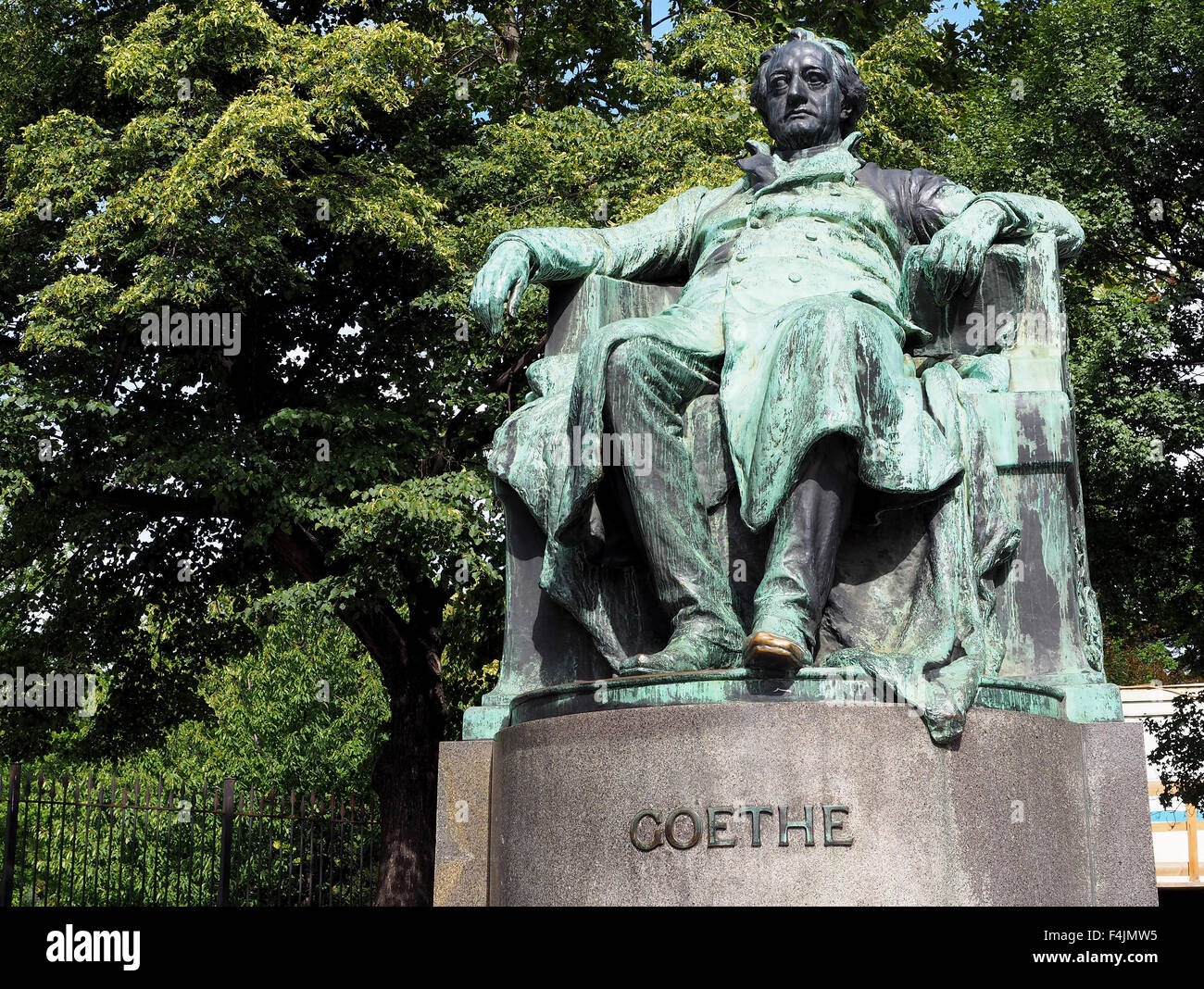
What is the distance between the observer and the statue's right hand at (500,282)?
16.9 ft

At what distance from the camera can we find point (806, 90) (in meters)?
5.70

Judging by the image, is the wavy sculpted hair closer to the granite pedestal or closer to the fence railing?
the granite pedestal

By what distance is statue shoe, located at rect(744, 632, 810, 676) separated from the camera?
3.87 metres

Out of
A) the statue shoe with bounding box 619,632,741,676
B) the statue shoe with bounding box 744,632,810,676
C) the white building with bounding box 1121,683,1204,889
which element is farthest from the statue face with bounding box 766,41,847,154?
the white building with bounding box 1121,683,1204,889

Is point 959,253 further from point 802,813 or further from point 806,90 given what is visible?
point 802,813

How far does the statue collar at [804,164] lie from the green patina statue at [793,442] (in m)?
0.08

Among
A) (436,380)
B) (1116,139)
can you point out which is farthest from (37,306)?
(1116,139)

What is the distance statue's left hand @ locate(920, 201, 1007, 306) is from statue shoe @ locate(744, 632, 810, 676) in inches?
61.9

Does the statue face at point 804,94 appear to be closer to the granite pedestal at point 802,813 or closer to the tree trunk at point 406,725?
the granite pedestal at point 802,813

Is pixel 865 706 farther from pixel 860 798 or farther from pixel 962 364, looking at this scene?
pixel 962 364

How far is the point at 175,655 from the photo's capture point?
1653 cm

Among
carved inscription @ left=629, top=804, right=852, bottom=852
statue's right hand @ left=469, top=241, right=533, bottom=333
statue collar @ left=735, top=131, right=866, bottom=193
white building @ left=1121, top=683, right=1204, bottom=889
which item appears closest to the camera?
carved inscription @ left=629, top=804, right=852, bottom=852

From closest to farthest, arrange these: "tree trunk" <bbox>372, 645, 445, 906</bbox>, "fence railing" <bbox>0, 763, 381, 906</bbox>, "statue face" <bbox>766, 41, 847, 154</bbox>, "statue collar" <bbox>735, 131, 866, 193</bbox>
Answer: "statue collar" <bbox>735, 131, 866, 193</bbox>, "statue face" <bbox>766, 41, 847, 154</bbox>, "fence railing" <bbox>0, 763, 381, 906</bbox>, "tree trunk" <bbox>372, 645, 445, 906</bbox>

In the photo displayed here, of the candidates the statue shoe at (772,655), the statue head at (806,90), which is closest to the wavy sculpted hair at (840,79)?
the statue head at (806,90)
